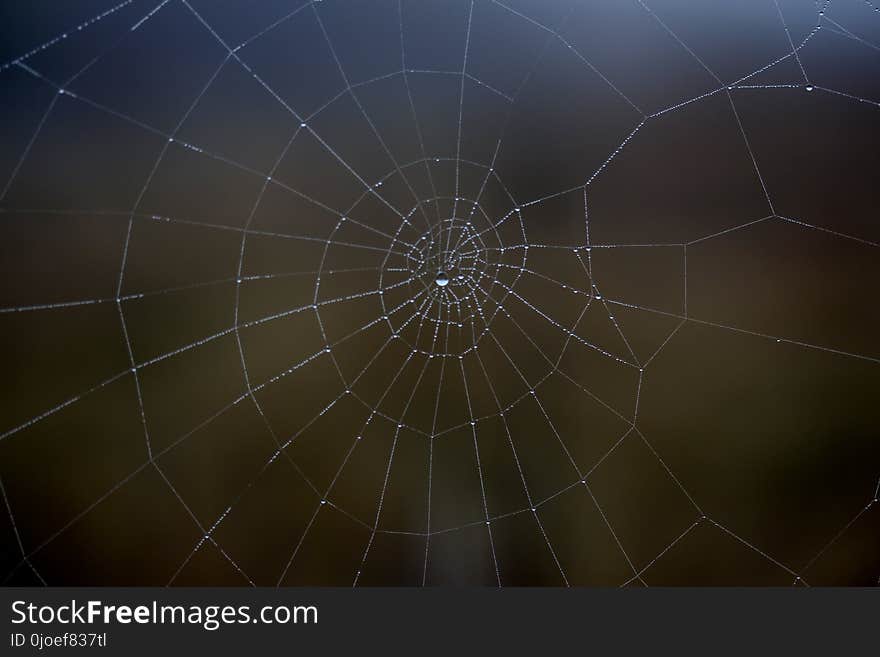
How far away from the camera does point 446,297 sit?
103cm

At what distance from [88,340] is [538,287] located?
2.23 ft

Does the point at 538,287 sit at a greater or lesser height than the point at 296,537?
greater

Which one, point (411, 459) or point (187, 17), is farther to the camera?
point (411, 459)

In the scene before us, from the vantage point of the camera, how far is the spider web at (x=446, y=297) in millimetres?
910

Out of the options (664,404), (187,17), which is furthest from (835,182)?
(187,17)

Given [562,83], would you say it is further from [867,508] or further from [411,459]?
[867,508]

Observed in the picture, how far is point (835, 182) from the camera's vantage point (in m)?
0.98

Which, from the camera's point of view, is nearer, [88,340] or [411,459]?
[88,340]

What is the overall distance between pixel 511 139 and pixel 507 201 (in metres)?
0.09

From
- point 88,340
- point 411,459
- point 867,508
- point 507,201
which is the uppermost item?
point 507,201

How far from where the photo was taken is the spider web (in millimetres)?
910

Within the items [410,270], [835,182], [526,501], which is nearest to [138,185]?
[410,270]

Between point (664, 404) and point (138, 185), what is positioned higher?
point (138, 185)

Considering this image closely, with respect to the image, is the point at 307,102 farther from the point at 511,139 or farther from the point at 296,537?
the point at 296,537
